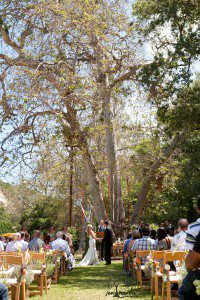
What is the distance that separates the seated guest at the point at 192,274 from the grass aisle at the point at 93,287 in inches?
221

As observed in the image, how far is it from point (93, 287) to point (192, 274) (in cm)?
851

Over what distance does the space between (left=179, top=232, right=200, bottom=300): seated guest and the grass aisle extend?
562 centimetres

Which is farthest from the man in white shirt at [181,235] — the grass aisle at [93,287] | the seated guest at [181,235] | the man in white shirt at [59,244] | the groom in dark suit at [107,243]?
the groom in dark suit at [107,243]

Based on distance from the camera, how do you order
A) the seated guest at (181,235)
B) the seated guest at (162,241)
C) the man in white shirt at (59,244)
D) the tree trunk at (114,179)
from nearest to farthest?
the seated guest at (181,235), the seated guest at (162,241), the man in white shirt at (59,244), the tree trunk at (114,179)

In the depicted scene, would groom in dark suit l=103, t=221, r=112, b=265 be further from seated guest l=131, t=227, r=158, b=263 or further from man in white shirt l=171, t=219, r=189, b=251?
man in white shirt l=171, t=219, r=189, b=251

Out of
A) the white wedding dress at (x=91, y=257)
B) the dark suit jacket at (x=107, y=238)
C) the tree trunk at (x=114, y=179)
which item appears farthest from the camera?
the tree trunk at (x=114, y=179)

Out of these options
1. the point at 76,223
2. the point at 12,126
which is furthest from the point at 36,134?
the point at 76,223

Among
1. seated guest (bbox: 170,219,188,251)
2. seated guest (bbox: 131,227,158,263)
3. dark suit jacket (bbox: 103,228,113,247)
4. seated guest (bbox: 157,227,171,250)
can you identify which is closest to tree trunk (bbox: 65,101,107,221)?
dark suit jacket (bbox: 103,228,113,247)

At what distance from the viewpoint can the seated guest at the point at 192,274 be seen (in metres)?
4.71

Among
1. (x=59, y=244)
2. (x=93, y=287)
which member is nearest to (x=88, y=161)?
(x=59, y=244)

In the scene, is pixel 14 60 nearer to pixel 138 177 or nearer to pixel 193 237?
pixel 138 177

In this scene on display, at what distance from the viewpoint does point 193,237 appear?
498 cm

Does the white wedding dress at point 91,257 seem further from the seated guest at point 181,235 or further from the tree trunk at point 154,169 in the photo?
the seated guest at point 181,235

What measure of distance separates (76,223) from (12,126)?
25672 mm
